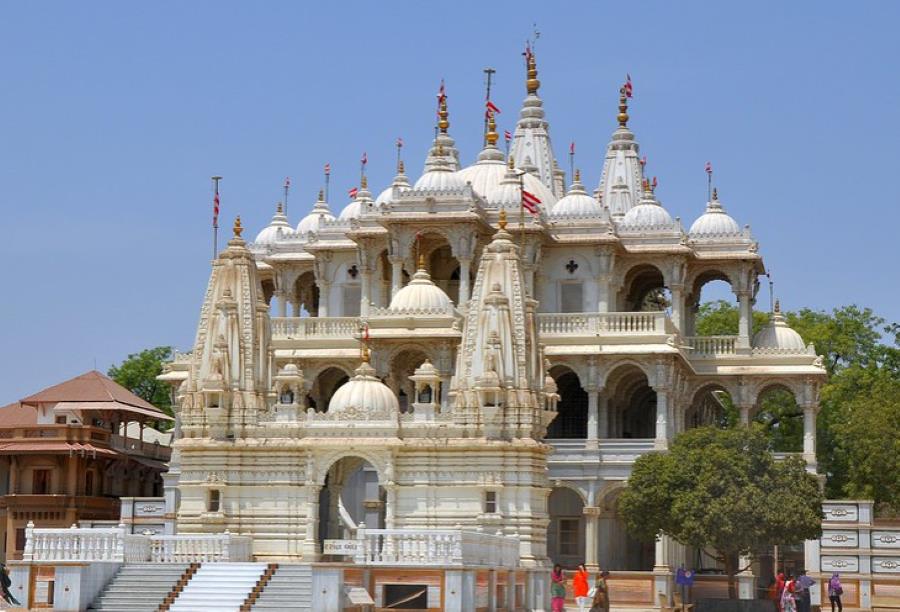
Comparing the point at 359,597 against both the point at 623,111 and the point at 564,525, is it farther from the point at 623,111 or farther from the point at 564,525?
the point at 623,111

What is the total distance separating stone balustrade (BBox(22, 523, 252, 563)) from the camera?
45938 mm

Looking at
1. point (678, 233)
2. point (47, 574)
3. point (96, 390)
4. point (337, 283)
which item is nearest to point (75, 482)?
point (96, 390)

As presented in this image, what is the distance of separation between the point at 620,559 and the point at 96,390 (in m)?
23.4

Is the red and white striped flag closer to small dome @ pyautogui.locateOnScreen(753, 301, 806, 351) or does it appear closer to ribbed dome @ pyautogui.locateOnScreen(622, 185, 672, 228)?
ribbed dome @ pyautogui.locateOnScreen(622, 185, 672, 228)

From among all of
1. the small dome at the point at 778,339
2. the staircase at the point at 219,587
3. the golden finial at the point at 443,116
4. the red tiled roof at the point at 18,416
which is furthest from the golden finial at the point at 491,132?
the staircase at the point at 219,587

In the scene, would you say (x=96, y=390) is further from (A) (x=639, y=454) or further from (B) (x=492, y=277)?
(B) (x=492, y=277)

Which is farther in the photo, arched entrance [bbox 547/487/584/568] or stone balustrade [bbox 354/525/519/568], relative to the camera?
arched entrance [bbox 547/487/584/568]

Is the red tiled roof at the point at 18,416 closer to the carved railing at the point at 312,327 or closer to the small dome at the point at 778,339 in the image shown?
the carved railing at the point at 312,327

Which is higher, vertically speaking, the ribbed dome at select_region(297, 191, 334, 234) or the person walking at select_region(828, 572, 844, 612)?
the ribbed dome at select_region(297, 191, 334, 234)

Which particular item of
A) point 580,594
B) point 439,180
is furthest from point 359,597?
point 439,180

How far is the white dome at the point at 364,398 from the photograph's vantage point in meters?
51.1

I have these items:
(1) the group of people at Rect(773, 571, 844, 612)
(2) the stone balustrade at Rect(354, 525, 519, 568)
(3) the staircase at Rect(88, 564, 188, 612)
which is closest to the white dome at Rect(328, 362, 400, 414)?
(2) the stone balustrade at Rect(354, 525, 519, 568)

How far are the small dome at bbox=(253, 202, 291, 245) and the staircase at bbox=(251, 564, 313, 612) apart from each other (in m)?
33.3

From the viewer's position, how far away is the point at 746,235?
71875 mm
